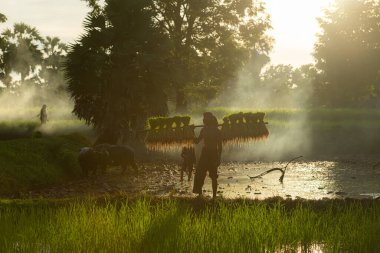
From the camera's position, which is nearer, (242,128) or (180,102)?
(242,128)

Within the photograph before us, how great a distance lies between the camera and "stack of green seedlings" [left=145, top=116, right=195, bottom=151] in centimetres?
2194

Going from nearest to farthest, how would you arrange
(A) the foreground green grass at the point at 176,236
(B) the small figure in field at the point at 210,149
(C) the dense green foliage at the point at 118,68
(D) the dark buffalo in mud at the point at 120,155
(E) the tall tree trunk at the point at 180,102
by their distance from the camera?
1. (A) the foreground green grass at the point at 176,236
2. (B) the small figure in field at the point at 210,149
3. (D) the dark buffalo in mud at the point at 120,155
4. (C) the dense green foliage at the point at 118,68
5. (E) the tall tree trunk at the point at 180,102

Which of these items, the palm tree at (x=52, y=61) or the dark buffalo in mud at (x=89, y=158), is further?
the palm tree at (x=52, y=61)

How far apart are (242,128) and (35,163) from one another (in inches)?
359

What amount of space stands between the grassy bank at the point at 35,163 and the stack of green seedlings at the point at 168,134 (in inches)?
204

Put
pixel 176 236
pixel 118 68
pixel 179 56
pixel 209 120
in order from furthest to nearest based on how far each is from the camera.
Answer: pixel 179 56 < pixel 118 68 < pixel 209 120 < pixel 176 236

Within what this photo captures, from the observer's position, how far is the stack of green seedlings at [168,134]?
21938 millimetres

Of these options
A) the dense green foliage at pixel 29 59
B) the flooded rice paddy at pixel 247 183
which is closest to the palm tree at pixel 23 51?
the dense green foliage at pixel 29 59

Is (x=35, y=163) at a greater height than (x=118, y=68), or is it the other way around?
(x=118, y=68)

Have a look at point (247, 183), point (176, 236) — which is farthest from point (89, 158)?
point (176, 236)

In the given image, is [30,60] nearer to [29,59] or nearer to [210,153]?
[29,59]

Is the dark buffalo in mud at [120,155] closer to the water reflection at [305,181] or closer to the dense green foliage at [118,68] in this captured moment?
the water reflection at [305,181]

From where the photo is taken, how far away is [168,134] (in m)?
22.0

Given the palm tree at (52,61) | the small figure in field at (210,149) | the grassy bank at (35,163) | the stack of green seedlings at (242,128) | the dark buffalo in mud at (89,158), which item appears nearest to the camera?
the small figure in field at (210,149)
